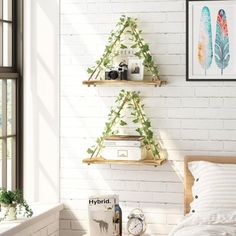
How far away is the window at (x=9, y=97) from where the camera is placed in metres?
4.57

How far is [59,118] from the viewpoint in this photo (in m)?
4.76

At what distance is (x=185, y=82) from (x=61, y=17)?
108 cm

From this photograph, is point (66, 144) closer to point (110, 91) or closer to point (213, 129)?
point (110, 91)

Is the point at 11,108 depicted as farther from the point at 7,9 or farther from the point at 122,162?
the point at 122,162

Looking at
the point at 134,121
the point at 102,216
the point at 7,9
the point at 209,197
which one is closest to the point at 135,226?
the point at 102,216

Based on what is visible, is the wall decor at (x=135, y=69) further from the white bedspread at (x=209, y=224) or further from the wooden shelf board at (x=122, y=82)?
the white bedspread at (x=209, y=224)

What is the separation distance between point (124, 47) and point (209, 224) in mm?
1506

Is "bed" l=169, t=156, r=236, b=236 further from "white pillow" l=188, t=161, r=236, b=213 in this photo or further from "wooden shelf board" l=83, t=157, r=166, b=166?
"wooden shelf board" l=83, t=157, r=166, b=166

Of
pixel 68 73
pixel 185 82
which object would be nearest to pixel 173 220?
pixel 185 82

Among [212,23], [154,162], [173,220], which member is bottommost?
[173,220]

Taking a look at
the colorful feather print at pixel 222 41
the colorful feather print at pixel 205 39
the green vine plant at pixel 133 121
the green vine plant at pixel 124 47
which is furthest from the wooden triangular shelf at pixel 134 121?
the colorful feather print at pixel 222 41

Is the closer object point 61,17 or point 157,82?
point 157,82

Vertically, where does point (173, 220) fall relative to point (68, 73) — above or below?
below

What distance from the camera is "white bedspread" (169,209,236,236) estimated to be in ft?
11.5
